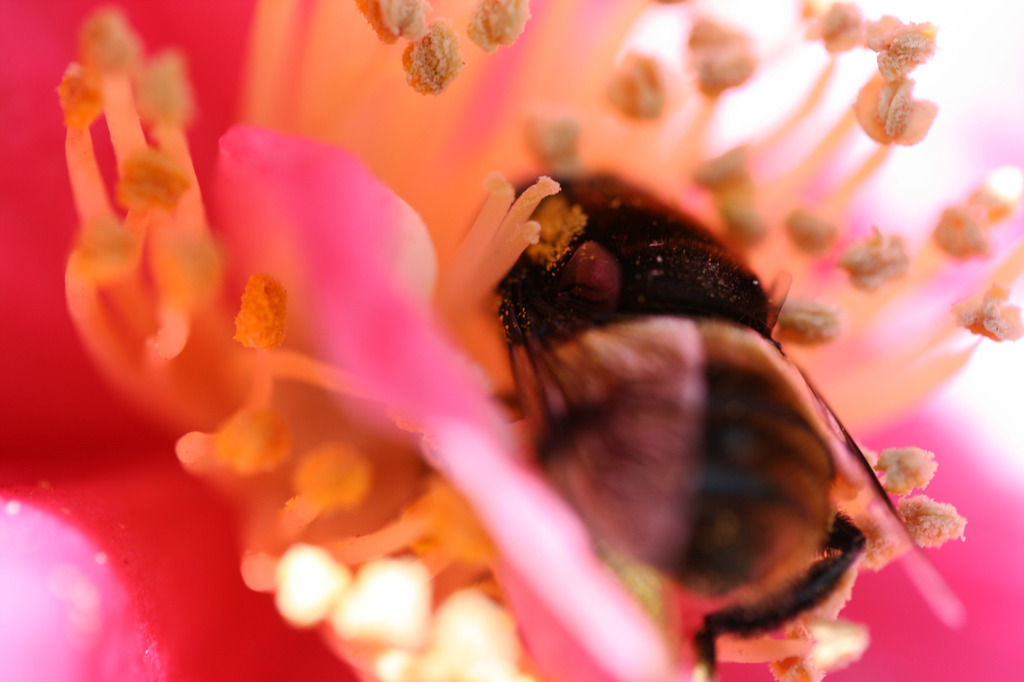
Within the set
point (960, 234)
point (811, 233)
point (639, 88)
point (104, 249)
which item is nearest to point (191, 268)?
point (104, 249)

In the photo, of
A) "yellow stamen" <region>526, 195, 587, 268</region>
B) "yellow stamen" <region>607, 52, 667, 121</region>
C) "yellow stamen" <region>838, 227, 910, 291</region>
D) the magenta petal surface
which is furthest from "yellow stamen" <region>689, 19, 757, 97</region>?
the magenta petal surface

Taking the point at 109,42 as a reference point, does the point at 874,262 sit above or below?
below

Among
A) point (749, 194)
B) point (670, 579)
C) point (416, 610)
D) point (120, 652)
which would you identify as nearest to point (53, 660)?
point (120, 652)

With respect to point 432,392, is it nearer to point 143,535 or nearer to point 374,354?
point 374,354

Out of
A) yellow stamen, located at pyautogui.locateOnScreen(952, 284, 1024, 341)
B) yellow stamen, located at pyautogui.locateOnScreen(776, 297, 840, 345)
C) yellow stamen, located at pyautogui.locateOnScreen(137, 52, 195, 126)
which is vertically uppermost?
yellow stamen, located at pyautogui.locateOnScreen(137, 52, 195, 126)

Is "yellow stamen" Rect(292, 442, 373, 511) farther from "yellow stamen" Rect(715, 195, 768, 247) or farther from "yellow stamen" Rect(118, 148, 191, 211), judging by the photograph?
"yellow stamen" Rect(715, 195, 768, 247)

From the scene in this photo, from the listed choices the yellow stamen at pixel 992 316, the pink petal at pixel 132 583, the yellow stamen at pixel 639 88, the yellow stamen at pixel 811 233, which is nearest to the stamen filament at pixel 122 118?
the pink petal at pixel 132 583

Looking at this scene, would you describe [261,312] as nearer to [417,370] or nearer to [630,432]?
[417,370]
